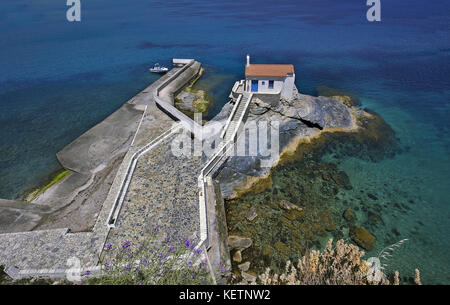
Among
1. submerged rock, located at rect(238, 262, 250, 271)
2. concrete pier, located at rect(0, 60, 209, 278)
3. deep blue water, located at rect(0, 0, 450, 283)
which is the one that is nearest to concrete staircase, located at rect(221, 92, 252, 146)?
concrete pier, located at rect(0, 60, 209, 278)

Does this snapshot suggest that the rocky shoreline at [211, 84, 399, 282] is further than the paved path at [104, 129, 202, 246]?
Yes

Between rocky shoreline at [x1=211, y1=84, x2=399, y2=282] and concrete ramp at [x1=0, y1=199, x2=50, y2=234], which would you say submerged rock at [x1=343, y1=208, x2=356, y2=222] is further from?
concrete ramp at [x1=0, y1=199, x2=50, y2=234]

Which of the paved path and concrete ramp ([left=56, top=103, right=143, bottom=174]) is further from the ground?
concrete ramp ([left=56, top=103, right=143, bottom=174])

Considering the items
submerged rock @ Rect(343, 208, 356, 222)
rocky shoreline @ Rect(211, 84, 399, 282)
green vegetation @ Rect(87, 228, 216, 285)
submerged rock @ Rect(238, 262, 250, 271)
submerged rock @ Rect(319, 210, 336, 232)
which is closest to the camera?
green vegetation @ Rect(87, 228, 216, 285)

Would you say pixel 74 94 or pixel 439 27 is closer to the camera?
pixel 74 94
